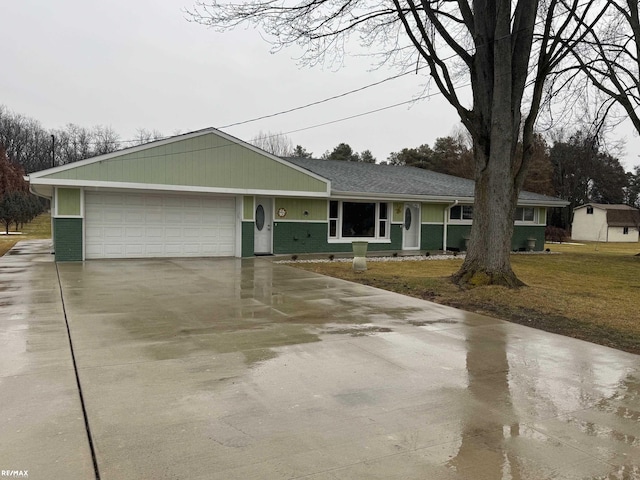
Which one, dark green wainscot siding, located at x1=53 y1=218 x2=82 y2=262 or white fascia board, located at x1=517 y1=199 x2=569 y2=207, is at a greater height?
white fascia board, located at x1=517 y1=199 x2=569 y2=207

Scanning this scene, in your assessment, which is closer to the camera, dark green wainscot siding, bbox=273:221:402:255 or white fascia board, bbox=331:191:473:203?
dark green wainscot siding, bbox=273:221:402:255

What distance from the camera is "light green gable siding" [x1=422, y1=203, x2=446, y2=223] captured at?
20109mm

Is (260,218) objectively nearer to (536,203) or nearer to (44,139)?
(536,203)

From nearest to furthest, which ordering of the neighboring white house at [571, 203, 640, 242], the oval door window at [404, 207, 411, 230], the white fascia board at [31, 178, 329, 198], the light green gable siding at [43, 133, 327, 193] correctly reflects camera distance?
the white fascia board at [31, 178, 329, 198] < the light green gable siding at [43, 133, 327, 193] < the oval door window at [404, 207, 411, 230] < the neighboring white house at [571, 203, 640, 242]

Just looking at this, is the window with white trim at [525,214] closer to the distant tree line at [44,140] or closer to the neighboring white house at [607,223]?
the neighboring white house at [607,223]

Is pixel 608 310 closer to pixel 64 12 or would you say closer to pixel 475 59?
pixel 475 59

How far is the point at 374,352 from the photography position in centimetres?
530

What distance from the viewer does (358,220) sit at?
19000mm

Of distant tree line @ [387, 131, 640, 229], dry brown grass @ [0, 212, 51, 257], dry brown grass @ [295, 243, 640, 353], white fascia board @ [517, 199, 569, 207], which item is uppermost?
distant tree line @ [387, 131, 640, 229]

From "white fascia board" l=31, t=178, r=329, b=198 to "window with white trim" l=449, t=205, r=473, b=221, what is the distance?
666 cm

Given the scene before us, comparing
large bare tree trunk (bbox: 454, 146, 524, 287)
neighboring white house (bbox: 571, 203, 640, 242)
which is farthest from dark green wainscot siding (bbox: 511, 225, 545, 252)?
neighboring white house (bbox: 571, 203, 640, 242)

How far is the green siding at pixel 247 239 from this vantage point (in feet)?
52.9

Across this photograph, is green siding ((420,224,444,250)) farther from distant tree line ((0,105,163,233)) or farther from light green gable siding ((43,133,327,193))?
distant tree line ((0,105,163,233))

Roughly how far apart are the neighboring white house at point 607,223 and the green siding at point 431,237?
1285 inches
